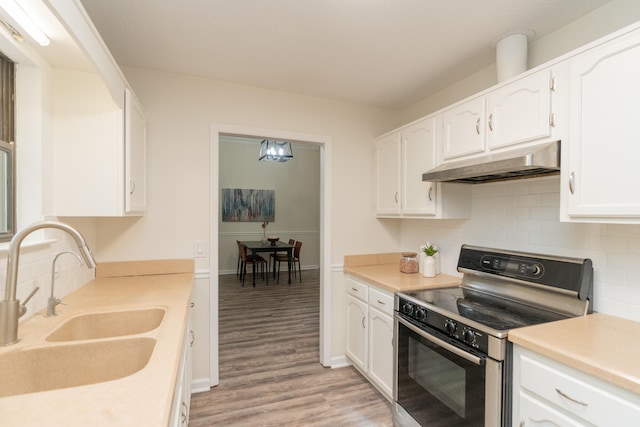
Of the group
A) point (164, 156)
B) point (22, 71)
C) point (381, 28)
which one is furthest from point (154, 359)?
point (381, 28)

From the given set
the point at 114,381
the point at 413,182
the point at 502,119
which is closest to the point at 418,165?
the point at 413,182

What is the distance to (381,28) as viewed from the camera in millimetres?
1785

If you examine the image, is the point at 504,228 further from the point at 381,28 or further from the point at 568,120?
the point at 381,28

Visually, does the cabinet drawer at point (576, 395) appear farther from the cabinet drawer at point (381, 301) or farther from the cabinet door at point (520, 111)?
the cabinet door at point (520, 111)

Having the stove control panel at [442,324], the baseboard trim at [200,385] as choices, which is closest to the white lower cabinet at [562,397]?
the stove control panel at [442,324]

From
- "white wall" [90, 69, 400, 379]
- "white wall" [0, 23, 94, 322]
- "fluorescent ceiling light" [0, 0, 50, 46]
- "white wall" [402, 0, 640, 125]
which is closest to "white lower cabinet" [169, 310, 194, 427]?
"white wall" [0, 23, 94, 322]

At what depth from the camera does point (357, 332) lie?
2.64 meters

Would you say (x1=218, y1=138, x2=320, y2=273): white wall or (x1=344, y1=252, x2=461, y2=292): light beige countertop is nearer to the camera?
(x1=344, y1=252, x2=461, y2=292): light beige countertop

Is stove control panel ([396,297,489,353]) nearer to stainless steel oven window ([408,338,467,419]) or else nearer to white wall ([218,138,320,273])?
stainless steel oven window ([408,338,467,419])

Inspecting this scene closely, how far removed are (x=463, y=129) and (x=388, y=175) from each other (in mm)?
852

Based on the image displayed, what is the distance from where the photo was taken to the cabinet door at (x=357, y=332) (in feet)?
8.22

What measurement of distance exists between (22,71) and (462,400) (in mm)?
2695

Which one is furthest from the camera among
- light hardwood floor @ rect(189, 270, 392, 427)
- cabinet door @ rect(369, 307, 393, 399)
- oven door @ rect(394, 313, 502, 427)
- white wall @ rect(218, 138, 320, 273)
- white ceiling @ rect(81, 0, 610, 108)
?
white wall @ rect(218, 138, 320, 273)

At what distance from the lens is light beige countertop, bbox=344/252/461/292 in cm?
219
